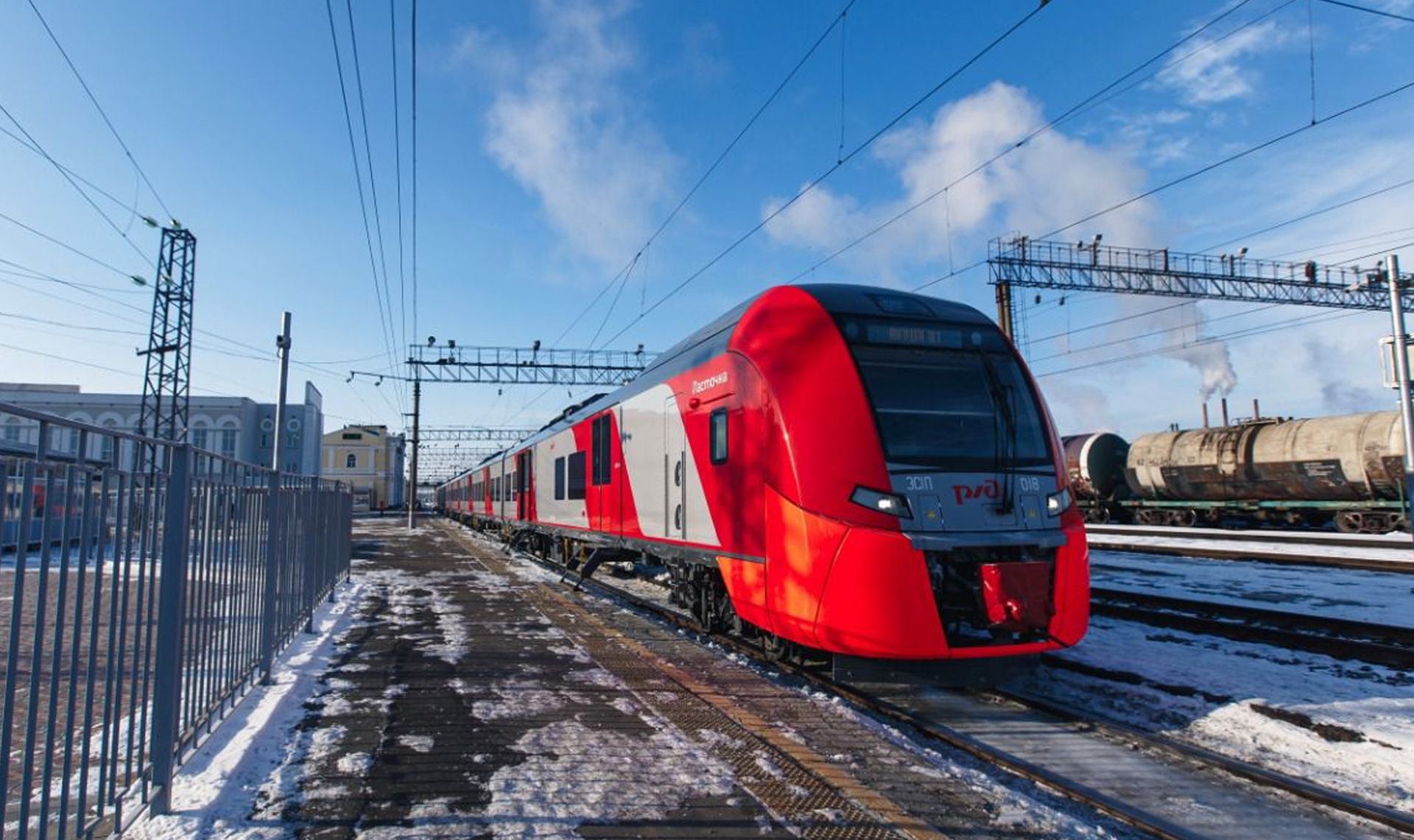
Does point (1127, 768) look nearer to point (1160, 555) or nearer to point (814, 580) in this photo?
point (814, 580)

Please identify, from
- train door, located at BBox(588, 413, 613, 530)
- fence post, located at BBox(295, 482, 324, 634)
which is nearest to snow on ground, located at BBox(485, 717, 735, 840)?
fence post, located at BBox(295, 482, 324, 634)

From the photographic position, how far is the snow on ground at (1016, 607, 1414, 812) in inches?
184

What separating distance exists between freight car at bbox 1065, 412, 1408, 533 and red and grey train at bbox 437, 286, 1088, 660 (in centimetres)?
1593

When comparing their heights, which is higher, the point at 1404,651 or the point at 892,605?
the point at 892,605

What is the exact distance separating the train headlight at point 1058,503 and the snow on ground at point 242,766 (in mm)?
5087

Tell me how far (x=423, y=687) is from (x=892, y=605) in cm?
347

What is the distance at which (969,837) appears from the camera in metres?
3.56

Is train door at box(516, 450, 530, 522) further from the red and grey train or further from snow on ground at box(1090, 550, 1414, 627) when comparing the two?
snow on ground at box(1090, 550, 1414, 627)

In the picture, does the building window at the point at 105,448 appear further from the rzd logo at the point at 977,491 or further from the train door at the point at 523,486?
the train door at the point at 523,486

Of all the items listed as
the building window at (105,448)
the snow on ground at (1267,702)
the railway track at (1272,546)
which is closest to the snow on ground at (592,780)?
the building window at (105,448)

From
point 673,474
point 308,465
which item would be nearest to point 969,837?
point 673,474

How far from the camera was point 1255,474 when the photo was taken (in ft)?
72.8

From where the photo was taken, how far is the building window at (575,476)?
12.2m

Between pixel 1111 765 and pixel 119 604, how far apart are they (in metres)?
5.09
